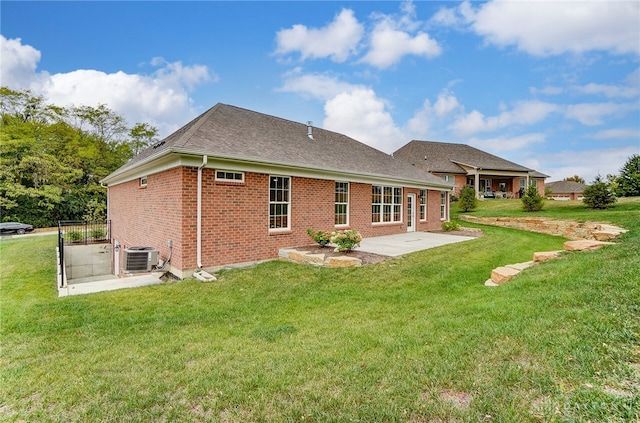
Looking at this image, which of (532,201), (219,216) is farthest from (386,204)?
(532,201)

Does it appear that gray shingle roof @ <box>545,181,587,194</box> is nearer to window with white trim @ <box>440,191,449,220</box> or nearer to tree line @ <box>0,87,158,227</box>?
window with white trim @ <box>440,191,449,220</box>

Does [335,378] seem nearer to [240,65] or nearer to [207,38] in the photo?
[207,38]

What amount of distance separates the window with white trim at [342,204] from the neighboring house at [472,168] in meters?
21.4

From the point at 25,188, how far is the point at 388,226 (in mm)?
Result: 30561

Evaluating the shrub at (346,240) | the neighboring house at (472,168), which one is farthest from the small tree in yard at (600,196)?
the shrub at (346,240)

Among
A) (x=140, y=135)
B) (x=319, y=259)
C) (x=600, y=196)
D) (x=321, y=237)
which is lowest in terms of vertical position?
(x=319, y=259)

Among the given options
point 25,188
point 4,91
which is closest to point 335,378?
point 25,188

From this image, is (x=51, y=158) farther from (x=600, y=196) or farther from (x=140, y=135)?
(x=600, y=196)

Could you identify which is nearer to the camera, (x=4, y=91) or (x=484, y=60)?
(x=484, y=60)

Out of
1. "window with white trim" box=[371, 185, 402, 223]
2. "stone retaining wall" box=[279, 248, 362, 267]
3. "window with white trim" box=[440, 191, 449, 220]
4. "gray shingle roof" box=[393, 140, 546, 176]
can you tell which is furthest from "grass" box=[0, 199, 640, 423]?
"gray shingle roof" box=[393, 140, 546, 176]

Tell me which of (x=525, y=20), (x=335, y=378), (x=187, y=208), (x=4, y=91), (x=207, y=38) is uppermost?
(x=4, y=91)

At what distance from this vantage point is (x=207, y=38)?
12719 millimetres

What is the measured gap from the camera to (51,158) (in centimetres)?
2780

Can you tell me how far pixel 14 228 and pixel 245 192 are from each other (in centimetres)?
2687
